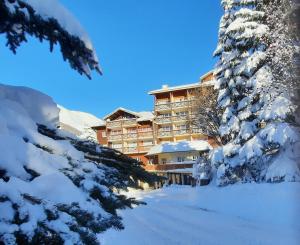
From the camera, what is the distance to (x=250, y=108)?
23.8 metres

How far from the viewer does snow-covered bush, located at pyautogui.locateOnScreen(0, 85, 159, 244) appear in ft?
7.35

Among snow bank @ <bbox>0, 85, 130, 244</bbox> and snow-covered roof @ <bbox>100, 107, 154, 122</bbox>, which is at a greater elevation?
snow-covered roof @ <bbox>100, 107, 154, 122</bbox>

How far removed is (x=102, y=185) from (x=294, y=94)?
15668mm

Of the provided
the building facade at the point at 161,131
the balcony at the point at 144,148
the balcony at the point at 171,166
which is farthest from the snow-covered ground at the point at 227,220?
the balcony at the point at 144,148

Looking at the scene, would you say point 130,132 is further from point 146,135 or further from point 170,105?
point 170,105

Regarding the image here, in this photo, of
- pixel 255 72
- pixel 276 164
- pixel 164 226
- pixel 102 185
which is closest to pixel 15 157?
pixel 102 185

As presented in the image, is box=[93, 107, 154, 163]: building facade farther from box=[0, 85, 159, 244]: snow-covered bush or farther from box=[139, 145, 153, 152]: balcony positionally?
box=[0, 85, 159, 244]: snow-covered bush

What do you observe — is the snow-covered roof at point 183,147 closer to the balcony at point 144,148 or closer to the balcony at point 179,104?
the balcony at point 179,104

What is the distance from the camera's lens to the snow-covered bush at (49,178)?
7.35 feet

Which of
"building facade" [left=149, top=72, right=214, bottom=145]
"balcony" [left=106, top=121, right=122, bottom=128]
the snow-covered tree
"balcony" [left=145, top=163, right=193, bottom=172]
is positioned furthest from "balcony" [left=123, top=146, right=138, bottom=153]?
the snow-covered tree

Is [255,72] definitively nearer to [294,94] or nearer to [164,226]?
[294,94]

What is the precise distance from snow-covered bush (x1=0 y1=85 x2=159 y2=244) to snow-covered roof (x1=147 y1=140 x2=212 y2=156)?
4867cm

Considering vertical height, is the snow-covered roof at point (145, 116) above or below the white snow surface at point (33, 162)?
above

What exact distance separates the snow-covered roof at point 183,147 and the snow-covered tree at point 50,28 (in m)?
48.8
